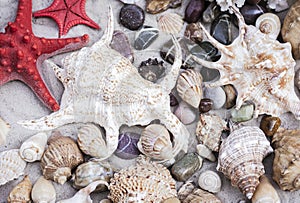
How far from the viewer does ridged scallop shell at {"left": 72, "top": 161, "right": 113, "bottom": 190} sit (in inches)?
96.3

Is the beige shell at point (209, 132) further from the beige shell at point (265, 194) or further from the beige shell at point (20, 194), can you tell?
the beige shell at point (20, 194)

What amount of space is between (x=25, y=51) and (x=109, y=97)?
43 cm

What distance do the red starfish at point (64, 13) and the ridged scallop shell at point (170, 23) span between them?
14.2 inches

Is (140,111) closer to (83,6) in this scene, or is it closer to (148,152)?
(148,152)

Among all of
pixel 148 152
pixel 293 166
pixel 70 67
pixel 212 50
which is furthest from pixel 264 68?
pixel 70 67

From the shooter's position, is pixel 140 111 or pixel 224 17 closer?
pixel 140 111

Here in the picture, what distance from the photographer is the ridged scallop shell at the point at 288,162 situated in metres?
2.42

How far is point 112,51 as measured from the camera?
2.54 meters

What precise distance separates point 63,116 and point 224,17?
884mm

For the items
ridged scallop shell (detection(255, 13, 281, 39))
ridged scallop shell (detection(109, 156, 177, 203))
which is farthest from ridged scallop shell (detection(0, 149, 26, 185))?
ridged scallop shell (detection(255, 13, 281, 39))

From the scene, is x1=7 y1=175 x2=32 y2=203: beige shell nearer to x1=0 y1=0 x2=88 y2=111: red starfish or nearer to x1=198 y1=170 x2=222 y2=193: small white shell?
x1=0 y1=0 x2=88 y2=111: red starfish

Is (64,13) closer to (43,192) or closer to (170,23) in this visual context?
(170,23)

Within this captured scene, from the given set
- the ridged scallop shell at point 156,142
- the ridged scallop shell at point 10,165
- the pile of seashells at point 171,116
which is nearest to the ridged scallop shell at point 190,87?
the pile of seashells at point 171,116

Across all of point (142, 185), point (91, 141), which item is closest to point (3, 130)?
point (91, 141)
